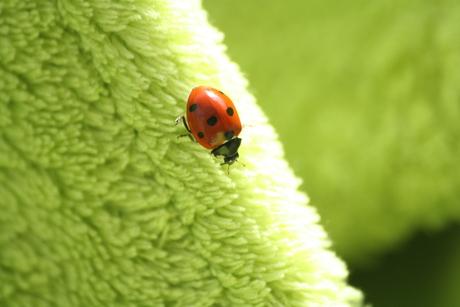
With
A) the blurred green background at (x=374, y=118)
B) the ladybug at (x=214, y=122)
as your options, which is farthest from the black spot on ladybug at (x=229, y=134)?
the blurred green background at (x=374, y=118)

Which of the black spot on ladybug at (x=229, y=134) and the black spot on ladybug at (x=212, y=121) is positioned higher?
the black spot on ladybug at (x=212, y=121)

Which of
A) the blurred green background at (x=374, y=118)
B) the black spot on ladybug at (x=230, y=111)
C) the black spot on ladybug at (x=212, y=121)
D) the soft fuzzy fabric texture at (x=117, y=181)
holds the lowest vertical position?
the soft fuzzy fabric texture at (x=117, y=181)

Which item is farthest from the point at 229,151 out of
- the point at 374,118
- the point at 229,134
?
the point at 374,118

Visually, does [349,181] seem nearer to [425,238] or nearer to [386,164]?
[386,164]

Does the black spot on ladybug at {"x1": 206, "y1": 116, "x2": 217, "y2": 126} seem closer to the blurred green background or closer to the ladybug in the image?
the ladybug

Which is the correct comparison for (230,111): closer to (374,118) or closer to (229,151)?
(229,151)

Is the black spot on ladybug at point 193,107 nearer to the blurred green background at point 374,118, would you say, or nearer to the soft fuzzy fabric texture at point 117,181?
the soft fuzzy fabric texture at point 117,181

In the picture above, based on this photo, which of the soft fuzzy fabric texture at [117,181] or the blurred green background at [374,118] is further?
the blurred green background at [374,118]
